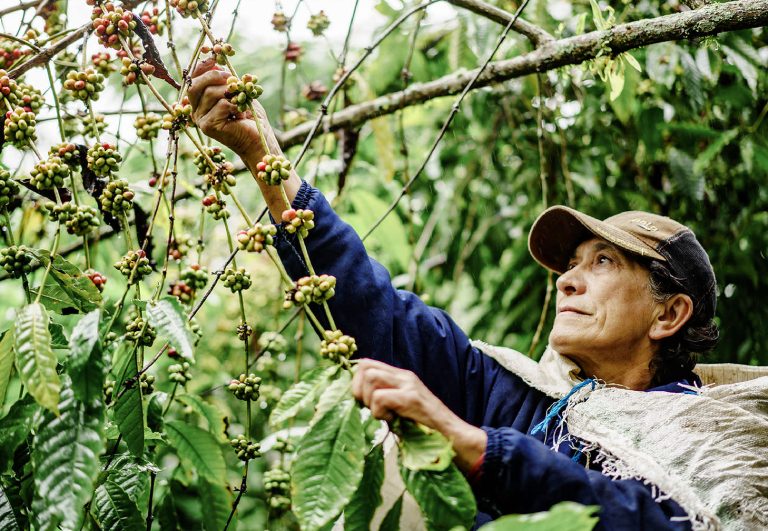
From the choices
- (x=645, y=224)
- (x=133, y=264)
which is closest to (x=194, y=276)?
(x=133, y=264)

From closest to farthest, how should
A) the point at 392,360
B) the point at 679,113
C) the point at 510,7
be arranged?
the point at 392,360 < the point at 510,7 < the point at 679,113

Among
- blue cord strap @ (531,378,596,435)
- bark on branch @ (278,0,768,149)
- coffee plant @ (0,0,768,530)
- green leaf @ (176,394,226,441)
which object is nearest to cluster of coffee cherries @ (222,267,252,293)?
→ coffee plant @ (0,0,768,530)

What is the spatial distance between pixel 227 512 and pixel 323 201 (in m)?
0.68

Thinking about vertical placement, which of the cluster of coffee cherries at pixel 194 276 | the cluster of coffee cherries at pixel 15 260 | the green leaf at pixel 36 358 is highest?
the cluster of coffee cherries at pixel 15 260

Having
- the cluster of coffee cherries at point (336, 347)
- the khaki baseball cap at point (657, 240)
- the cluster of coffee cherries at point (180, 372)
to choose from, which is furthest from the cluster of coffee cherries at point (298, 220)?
the khaki baseball cap at point (657, 240)

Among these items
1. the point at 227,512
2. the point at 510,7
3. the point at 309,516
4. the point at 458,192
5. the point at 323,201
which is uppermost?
the point at 510,7

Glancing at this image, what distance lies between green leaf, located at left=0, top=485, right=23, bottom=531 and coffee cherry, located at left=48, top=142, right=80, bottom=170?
52cm

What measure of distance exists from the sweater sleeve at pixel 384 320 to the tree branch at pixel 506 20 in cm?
67

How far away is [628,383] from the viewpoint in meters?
1.59

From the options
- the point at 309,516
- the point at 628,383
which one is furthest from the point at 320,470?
the point at 628,383

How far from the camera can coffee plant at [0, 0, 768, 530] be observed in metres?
0.89

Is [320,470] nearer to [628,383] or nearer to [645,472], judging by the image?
[645,472]

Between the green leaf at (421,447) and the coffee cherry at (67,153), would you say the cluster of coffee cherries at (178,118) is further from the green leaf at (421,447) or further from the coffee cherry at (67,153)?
the green leaf at (421,447)

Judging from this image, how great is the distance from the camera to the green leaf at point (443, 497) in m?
0.83
